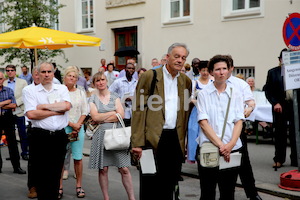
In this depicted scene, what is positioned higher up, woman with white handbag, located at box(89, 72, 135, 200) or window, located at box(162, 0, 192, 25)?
window, located at box(162, 0, 192, 25)

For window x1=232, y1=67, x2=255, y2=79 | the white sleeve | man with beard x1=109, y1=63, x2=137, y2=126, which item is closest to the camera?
the white sleeve

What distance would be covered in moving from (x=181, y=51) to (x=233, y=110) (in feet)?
2.69

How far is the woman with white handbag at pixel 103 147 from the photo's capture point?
625 centimetres

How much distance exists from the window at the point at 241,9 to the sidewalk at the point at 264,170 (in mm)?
4945

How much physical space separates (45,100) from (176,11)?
40.9 ft

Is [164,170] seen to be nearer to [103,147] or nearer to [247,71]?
[103,147]

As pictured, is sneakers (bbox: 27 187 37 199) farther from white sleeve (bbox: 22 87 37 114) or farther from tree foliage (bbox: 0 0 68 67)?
tree foliage (bbox: 0 0 68 67)

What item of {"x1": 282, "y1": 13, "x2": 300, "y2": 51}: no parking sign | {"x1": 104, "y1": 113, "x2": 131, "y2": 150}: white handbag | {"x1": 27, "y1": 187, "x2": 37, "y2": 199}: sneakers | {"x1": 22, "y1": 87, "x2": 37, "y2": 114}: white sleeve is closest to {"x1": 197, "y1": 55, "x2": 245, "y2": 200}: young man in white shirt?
{"x1": 104, "y1": 113, "x2": 131, "y2": 150}: white handbag

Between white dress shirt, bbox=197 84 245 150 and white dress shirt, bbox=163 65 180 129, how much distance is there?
0.26 meters

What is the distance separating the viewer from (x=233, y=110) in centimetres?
477

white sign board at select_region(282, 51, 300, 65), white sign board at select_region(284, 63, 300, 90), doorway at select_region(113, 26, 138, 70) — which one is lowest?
white sign board at select_region(284, 63, 300, 90)

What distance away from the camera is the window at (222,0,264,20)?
47.8 feet

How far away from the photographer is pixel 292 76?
23.2ft

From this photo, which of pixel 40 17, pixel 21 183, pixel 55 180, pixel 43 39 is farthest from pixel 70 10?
pixel 55 180
